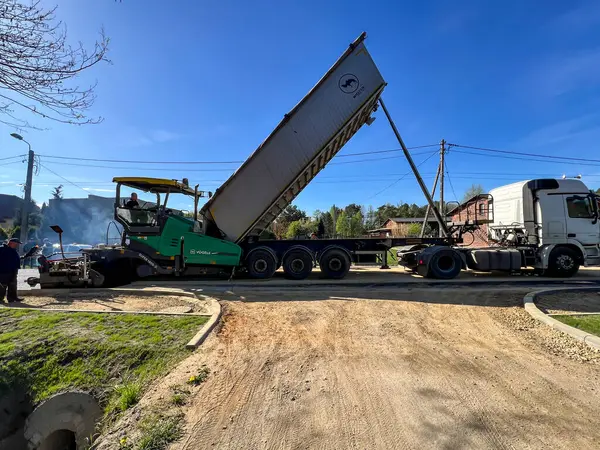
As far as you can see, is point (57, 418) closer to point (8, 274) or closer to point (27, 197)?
point (8, 274)

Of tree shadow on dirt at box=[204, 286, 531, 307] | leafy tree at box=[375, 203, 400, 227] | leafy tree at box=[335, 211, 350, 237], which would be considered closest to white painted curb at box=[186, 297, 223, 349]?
tree shadow on dirt at box=[204, 286, 531, 307]

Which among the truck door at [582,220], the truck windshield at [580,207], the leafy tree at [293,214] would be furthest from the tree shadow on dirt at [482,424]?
the leafy tree at [293,214]

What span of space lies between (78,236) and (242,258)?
140 ft

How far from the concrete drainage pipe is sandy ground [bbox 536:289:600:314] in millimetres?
7592

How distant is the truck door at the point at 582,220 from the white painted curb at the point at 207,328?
11.6 meters

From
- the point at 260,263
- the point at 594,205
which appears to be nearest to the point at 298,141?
the point at 260,263

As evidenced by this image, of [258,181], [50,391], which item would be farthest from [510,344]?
[258,181]

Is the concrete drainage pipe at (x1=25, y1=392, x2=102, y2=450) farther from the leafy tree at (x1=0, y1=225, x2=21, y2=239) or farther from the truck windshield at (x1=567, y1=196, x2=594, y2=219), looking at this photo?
the leafy tree at (x1=0, y1=225, x2=21, y2=239)

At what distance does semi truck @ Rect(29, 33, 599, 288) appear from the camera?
9188 millimetres

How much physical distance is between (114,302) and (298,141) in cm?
627

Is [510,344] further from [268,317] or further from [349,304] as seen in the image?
[268,317]

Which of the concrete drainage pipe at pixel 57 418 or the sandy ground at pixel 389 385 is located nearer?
the sandy ground at pixel 389 385

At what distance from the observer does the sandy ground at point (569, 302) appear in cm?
622

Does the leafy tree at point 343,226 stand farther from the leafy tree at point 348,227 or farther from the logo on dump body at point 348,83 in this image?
the logo on dump body at point 348,83
